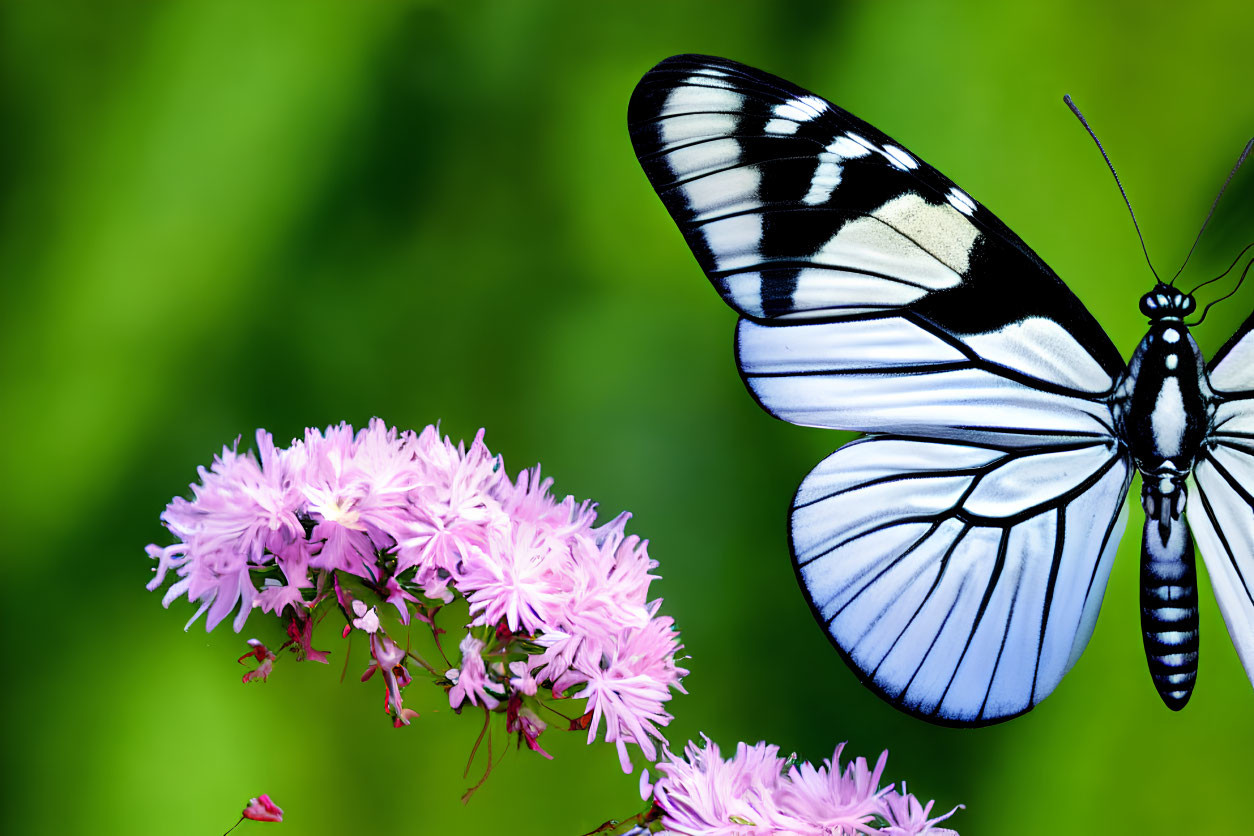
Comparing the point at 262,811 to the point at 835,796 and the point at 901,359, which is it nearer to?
the point at 835,796

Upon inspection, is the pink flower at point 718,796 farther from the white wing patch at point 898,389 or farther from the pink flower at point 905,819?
the white wing patch at point 898,389

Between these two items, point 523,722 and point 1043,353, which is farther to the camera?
point 1043,353

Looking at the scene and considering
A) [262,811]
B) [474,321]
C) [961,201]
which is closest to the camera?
[262,811]

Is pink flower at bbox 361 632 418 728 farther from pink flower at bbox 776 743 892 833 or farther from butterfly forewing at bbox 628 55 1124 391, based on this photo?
butterfly forewing at bbox 628 55 1124 391

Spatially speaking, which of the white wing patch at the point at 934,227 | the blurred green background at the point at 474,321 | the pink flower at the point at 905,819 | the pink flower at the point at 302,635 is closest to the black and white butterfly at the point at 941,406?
the white wing patch at the point at 934,227

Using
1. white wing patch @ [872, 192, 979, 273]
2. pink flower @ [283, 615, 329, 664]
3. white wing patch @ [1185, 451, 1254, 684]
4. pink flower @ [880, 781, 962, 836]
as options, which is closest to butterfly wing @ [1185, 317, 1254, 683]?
white wing patch @ [1185, 451, 1254, 684]

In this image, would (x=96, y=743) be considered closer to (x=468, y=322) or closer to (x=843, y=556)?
(x=468, y=322)

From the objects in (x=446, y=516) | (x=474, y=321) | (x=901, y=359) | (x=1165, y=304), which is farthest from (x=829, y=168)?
(x=474, y=321)
